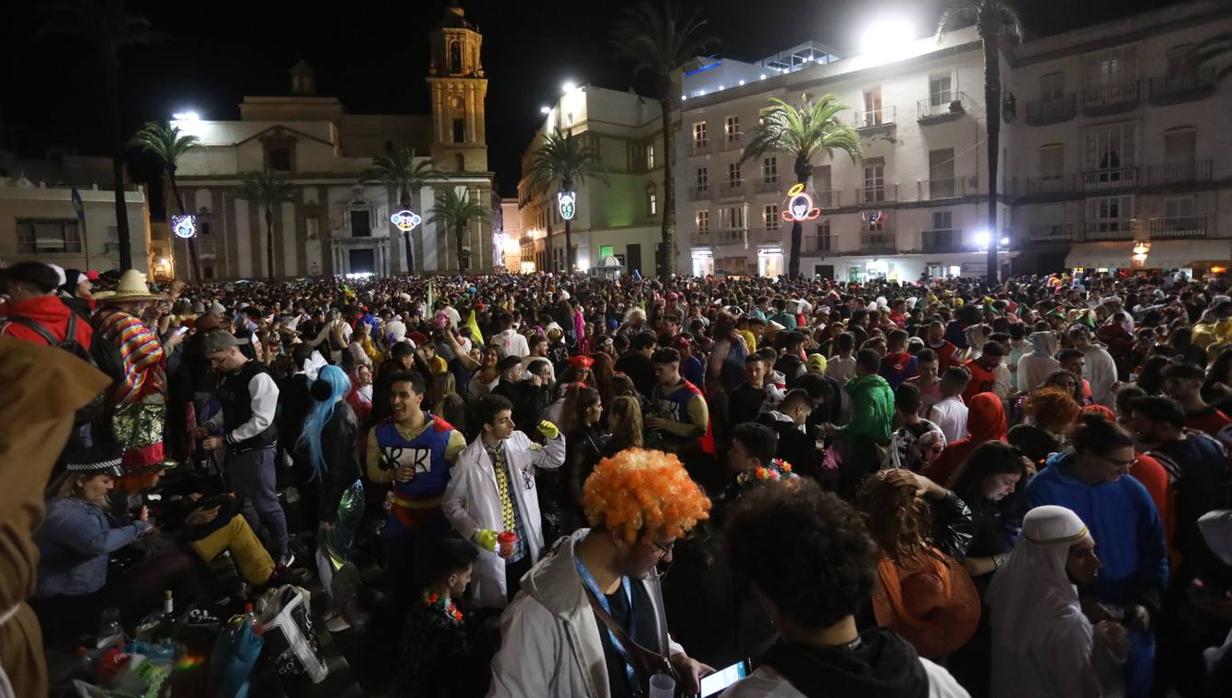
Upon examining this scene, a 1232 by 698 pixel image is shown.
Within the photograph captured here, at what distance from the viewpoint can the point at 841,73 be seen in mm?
39031

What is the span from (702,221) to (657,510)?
150 ft

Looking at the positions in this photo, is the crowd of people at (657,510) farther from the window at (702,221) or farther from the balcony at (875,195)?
the window at (702,221)

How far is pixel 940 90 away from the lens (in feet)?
119

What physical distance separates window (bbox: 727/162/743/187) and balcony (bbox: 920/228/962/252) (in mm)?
12098

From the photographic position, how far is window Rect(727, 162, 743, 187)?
44031mm

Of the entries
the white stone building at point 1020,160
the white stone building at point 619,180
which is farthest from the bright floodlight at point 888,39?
the white stone building at point 619,180

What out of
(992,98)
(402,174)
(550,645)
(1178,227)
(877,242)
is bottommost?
(550,645)

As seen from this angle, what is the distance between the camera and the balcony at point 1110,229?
33.2 meters

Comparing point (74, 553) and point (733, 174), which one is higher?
point (733, 174)

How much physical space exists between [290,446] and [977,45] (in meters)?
38.2

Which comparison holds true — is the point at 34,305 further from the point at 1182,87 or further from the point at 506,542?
the point at 1182,87

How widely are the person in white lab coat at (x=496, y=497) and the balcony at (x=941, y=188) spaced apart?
36982mm

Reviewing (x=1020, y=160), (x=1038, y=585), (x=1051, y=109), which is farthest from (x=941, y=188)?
(x=1038, y=585)

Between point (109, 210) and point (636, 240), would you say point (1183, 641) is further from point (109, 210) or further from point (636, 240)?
point (636, 240)
